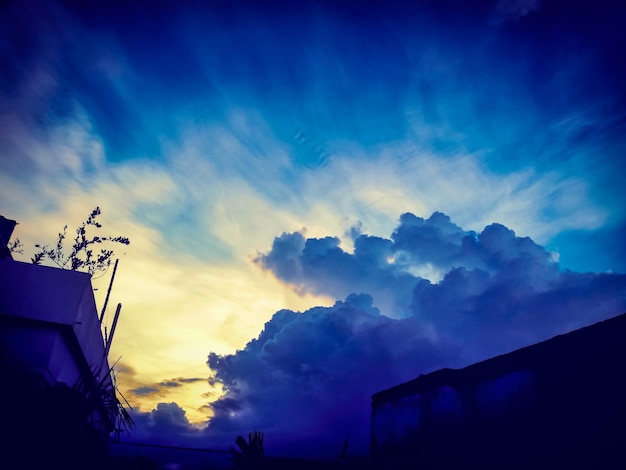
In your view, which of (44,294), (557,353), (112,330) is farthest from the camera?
(112,330)

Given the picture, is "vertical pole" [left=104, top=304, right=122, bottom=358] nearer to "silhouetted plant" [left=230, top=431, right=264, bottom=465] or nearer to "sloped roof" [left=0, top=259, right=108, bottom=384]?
"sloped roof" [left=0, top=259, right=108, bottom=384]

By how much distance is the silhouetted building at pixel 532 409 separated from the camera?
31.8ft

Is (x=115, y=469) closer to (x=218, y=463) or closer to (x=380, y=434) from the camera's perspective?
(x=218, y=463)

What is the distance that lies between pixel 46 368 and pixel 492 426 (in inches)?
617

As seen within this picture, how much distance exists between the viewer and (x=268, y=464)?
1230cm

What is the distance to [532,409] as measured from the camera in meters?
11.3

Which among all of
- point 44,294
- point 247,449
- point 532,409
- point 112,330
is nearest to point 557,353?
point 532,409

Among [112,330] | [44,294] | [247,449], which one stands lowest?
[247,449]

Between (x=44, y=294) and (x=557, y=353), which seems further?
(x=44, y=294)

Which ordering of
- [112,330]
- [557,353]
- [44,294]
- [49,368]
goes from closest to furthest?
1. [557,353]
2. [49,368]
3. [44,294]
4. [112,330]

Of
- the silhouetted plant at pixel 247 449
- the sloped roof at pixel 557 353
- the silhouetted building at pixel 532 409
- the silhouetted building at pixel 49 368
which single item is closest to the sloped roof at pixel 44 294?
the silhouetted building at pixel 49 368

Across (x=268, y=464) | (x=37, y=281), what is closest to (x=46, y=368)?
(x=37, y=281)

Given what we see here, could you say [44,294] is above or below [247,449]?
above

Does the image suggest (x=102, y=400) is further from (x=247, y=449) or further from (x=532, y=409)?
(x=532, y=409)
